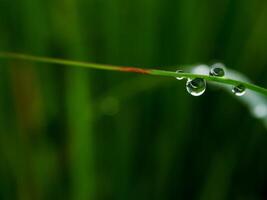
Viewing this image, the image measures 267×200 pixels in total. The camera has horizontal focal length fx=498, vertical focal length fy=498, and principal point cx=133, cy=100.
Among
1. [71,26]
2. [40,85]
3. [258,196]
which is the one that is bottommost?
[258,196]

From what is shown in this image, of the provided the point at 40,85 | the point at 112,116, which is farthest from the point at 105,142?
the point at 40,85

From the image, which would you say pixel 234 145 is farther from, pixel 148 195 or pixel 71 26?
pixel 71 26

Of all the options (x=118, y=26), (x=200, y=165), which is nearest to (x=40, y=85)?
(x=118, y=26)

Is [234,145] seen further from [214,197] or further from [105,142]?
[105,142]

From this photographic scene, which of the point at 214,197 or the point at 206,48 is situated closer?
the point at 214,197

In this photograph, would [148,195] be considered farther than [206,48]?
No

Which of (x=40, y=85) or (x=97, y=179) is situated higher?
(x=40, y=85)
